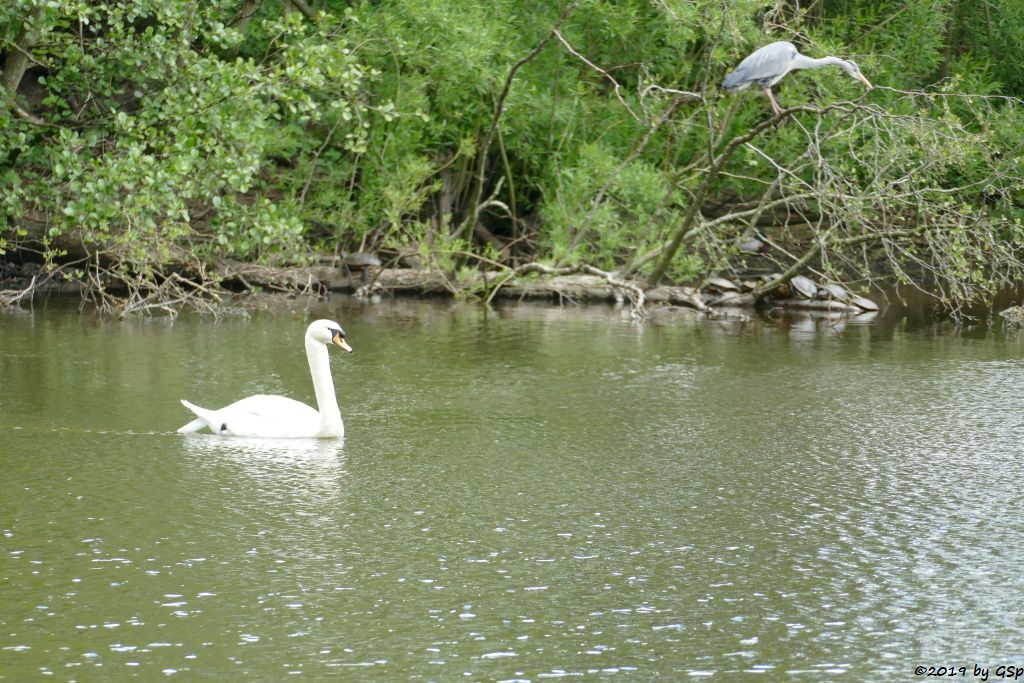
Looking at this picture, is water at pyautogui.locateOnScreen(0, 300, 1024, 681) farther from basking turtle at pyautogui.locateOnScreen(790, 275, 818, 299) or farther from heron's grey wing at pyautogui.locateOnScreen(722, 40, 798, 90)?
basking turtle at pyautogui.locateOnScreen(790, 275, 818, 299)

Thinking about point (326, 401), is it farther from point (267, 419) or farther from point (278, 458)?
point (278, 458)

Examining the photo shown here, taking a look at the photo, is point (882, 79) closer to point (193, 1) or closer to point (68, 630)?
point (193, 1)

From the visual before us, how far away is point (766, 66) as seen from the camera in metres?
13.3

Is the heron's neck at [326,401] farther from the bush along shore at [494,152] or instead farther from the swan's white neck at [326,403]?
the bush along shore at [494,152]

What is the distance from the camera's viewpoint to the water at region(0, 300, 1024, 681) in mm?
4496

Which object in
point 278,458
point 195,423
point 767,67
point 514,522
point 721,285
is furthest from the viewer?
point 721,285

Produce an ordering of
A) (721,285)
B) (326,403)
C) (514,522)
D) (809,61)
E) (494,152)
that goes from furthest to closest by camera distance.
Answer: (494,152), (721,285), (809,61), (326,403), (514,522)

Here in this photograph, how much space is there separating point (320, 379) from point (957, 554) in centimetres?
373

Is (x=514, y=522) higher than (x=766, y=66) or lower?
lower

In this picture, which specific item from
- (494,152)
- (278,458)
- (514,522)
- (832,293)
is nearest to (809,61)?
(832,293)

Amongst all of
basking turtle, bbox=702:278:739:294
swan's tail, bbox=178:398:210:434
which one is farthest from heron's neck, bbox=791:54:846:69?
swan's tail, bbox=178:398:210:434

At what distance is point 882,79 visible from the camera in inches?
731

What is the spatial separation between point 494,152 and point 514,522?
44.4ft

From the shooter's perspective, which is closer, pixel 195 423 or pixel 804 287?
pixel 195 423
